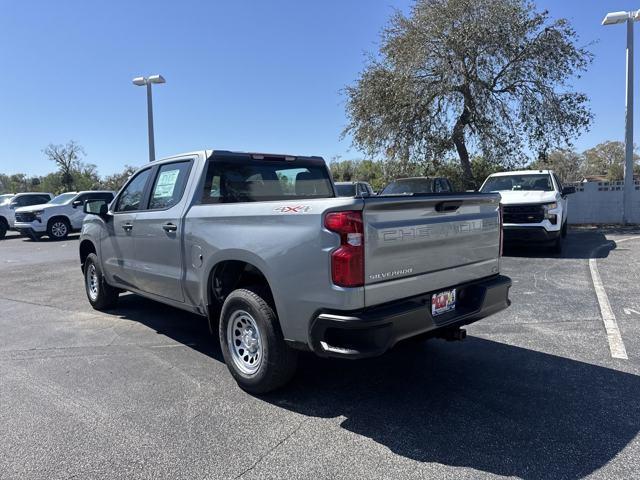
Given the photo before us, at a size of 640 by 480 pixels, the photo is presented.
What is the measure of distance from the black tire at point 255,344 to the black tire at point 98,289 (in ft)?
10.7

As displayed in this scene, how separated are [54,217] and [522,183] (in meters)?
16.2

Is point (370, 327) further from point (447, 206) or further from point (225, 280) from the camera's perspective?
point (225, 280)

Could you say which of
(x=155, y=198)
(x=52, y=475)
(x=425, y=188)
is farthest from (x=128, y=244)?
(x=425, y=188)

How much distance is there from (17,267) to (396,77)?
13099 millimetres

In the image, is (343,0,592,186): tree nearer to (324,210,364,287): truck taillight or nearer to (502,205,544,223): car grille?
(502,205,544,223): car grille

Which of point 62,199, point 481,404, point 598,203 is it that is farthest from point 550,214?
point 62,199

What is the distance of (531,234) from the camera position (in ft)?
34.4

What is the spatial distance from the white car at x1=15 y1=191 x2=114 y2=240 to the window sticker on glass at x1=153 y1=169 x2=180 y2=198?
1422cm

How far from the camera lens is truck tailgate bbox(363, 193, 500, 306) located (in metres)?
3.25

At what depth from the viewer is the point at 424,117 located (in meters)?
18.4

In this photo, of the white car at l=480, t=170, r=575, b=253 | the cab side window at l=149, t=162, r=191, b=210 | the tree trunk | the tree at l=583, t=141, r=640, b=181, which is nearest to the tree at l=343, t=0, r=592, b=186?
the tree trunk

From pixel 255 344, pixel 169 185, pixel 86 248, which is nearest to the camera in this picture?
pixel 255 344

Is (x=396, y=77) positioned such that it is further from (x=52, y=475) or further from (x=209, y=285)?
(x=52, y=475)

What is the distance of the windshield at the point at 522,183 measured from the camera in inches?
461
